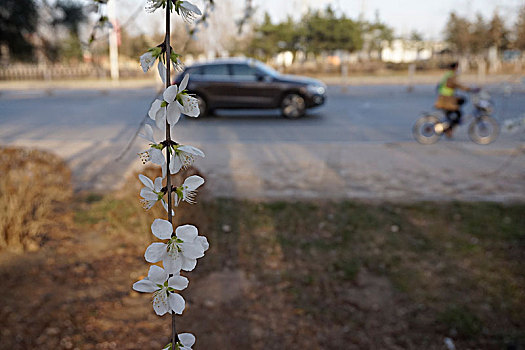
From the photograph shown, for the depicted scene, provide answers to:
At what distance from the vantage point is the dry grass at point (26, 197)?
385 cm

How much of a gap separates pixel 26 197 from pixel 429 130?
7.35 m

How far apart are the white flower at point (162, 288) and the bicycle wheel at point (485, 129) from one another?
30.3ft

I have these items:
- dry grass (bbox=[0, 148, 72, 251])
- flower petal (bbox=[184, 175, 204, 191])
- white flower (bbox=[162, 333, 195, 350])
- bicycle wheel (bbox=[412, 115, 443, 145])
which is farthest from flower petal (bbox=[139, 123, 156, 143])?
bicycle wheel (bbox=[412, 115, 443, 145])

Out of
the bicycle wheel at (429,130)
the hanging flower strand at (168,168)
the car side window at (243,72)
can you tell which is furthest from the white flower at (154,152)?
the car side window at (243,72)

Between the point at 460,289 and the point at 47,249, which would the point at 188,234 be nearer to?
the point at 460,289

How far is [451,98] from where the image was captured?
351 inches

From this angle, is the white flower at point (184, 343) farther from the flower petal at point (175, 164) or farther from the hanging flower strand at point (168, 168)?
the flower petal at point (175, 164)

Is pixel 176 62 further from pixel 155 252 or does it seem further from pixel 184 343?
pixel 184 343

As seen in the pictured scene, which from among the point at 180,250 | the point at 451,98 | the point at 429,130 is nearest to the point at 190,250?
the point at 180,250

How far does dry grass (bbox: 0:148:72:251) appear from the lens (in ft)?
12.6

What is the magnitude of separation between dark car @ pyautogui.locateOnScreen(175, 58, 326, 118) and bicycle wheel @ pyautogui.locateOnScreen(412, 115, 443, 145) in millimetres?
4103

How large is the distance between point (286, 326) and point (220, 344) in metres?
0.47

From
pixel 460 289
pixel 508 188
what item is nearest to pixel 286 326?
pixel 460 289

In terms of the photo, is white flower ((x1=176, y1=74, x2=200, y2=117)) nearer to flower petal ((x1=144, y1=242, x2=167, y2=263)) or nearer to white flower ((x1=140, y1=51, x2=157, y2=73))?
white flower ((x1=140, y1=51, x2=157, y2=73))
